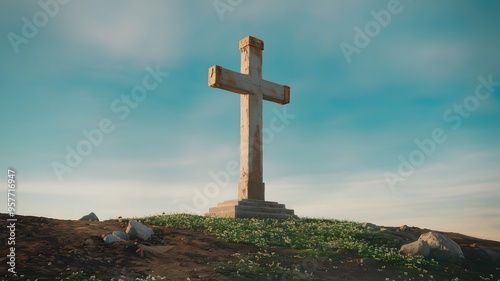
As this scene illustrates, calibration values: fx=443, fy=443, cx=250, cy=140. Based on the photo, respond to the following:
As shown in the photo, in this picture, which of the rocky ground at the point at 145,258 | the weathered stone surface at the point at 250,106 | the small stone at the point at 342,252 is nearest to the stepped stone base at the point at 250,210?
the weathered stone surface at the point at 250,106

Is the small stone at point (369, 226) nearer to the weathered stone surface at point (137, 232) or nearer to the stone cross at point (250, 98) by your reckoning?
the stone cross at point (250, 98)

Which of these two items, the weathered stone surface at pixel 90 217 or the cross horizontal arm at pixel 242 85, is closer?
the weathered stone surface at pixel 90 217

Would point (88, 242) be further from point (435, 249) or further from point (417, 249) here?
point (435, 249)

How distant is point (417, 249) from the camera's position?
15203mm

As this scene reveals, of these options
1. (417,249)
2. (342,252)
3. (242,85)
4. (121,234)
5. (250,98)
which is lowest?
(342,252)

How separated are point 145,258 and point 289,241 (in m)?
5.03

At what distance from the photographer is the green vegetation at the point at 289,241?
11594 millimetres

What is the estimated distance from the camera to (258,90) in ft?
73.7

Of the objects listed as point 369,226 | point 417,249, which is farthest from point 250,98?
point 417,249

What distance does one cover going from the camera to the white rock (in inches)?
596

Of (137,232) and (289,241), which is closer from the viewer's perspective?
(137,232)

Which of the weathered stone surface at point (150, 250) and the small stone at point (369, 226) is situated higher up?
the small stone at point (369, 226)

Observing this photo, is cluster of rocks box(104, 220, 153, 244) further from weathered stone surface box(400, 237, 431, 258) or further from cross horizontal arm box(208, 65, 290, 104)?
cross horizontal arm box(208, 65, 290, 104)

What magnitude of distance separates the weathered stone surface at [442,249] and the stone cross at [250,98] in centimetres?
811
